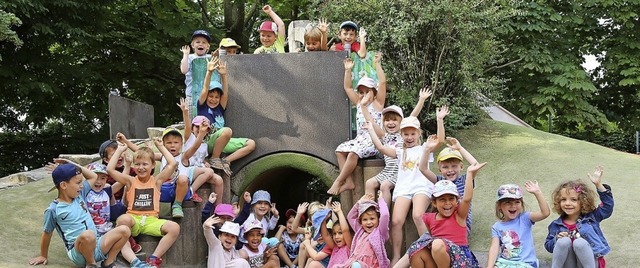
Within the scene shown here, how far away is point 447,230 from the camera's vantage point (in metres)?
6.79

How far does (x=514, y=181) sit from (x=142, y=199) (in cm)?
487

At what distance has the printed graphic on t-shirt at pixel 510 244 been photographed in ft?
21.9

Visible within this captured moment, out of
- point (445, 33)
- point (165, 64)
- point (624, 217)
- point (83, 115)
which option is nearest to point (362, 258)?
point (624, 217)

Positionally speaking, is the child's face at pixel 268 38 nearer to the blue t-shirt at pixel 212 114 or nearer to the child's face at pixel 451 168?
the blue t-shirt at pixel 212 114

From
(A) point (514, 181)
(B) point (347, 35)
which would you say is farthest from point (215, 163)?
(A) point (514, 181)

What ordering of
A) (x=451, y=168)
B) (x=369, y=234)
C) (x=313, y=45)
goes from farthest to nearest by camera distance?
(x=313, y=45), (x=451, y=168), (x=369, y=234)

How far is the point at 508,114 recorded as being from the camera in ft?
49.3

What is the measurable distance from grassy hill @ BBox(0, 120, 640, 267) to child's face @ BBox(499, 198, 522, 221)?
3.41 ft

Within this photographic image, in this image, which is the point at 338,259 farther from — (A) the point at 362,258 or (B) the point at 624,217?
(B) the point at 624,217

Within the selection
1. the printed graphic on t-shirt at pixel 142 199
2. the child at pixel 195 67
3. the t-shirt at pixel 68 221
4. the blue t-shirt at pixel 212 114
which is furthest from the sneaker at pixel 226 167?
the t-shirt at pixel 68 221

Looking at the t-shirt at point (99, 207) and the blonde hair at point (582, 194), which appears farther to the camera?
the t-shirt at point (99, 207)

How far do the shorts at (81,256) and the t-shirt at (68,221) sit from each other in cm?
6

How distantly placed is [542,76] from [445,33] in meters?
4.68

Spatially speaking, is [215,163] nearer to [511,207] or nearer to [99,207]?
[99,207]
